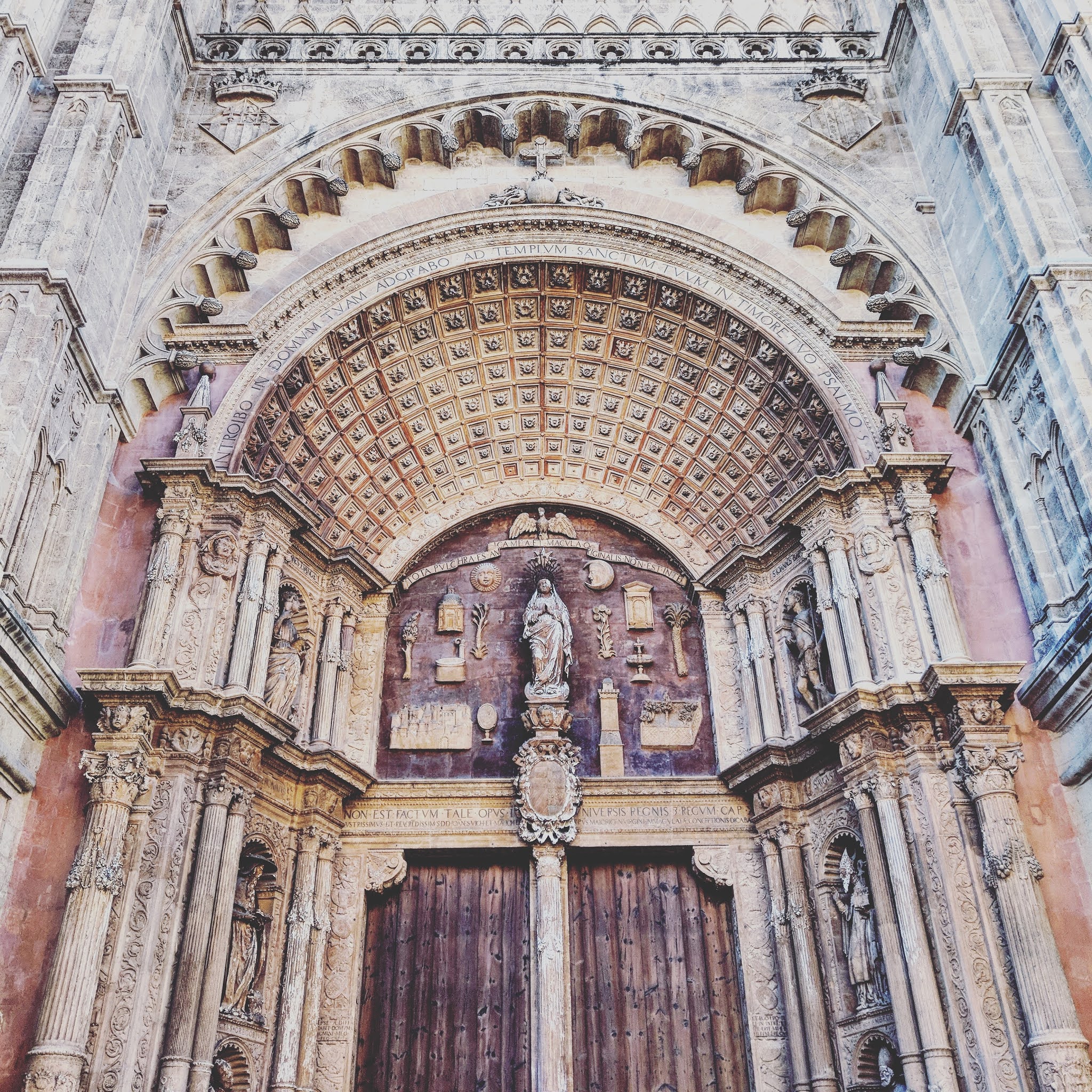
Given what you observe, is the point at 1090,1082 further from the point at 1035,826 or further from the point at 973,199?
the point at 973,199

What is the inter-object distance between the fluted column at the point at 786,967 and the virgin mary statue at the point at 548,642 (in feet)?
9.00

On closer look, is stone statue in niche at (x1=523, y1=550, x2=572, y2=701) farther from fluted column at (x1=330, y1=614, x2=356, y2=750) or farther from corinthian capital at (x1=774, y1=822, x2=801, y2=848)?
corinthian capital at (x1=774, y1=822, x2=801, y2=848)

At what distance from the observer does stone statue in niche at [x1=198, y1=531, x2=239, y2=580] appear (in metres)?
10.0

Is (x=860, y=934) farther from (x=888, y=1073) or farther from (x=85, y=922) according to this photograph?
(x=85, y=922)

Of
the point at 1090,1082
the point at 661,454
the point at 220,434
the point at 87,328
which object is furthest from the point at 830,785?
the point at 87,328

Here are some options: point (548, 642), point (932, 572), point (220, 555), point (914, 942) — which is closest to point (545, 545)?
point (548, 642)

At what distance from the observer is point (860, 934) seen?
361 inches

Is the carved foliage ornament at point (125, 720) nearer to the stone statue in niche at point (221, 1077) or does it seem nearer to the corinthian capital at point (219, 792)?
the corinthian capital at point (219, 792)

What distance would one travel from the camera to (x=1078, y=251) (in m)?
9.59

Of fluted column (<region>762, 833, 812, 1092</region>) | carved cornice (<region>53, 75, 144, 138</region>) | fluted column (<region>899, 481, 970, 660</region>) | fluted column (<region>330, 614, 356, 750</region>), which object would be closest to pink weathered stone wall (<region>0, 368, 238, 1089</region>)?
fluted column (<region>330, 614, 356, 750</region>)

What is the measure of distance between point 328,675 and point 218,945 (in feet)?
10.7

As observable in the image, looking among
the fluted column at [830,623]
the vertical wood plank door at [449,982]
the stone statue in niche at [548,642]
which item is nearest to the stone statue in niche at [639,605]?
the stone statue in niche at [548,642]

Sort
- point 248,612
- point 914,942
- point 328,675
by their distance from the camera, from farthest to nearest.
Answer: point 328,675 < point 248,612 < point 914,942

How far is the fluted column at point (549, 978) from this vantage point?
9.62 meters
